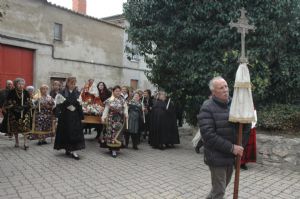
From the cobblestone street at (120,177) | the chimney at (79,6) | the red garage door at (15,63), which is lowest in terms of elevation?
the cobblestone street at (120,177)

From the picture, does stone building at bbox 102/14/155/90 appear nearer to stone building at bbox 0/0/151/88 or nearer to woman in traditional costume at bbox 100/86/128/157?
stone building at bbox 0/0/151/88

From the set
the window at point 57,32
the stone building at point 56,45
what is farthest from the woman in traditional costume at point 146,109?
the window at point 57,32

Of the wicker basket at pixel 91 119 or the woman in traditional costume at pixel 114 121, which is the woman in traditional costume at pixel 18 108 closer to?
the wicker basket at pixel 91 119

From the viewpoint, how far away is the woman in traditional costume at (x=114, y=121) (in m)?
8.44

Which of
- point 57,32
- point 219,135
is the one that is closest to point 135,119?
point 219,135

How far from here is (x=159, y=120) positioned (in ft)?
32.8

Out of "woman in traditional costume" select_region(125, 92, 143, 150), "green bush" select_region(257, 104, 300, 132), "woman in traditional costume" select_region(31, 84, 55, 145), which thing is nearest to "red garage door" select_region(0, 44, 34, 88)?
"woman in traditional costume" select_region(31, 84, 55, 145)

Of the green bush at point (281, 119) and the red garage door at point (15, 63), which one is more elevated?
the red garage door at point (15, 63)

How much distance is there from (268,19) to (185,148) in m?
4.34

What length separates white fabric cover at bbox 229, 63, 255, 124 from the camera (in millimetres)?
3952

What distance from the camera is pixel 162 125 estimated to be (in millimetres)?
9945

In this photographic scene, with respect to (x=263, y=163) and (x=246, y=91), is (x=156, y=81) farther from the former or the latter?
(x=246, y=91)

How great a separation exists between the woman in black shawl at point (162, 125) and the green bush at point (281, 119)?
252 cm

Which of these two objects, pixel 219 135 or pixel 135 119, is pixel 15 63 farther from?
pixel 219 135
